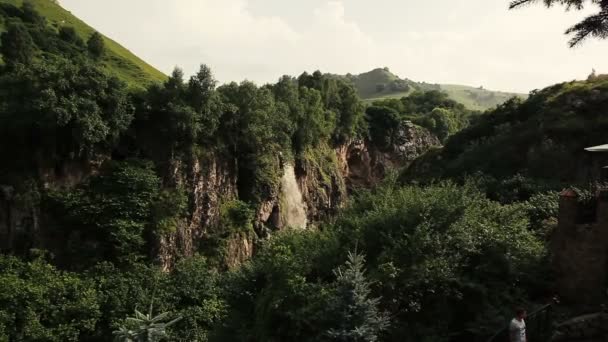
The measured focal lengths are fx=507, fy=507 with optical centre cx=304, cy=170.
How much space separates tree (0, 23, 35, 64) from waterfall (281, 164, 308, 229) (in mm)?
21063

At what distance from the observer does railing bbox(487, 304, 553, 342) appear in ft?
37.1

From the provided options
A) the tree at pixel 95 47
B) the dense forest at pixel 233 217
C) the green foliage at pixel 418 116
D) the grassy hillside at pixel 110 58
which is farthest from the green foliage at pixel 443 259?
the green foliage at pixel 418 116

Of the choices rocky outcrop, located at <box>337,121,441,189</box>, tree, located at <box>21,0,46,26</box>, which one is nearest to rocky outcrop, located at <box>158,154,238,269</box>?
rocky outcrop, located at <box>337,121,441,189</box>

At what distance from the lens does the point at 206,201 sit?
33594 millimetres

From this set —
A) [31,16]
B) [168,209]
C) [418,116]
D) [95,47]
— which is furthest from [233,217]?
[418,116]

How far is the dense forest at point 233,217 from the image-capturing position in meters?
12.9

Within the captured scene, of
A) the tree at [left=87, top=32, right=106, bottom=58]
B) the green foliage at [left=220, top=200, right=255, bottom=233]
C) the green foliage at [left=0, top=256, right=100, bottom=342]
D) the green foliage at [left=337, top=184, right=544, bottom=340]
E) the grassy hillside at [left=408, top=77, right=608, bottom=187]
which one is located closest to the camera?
the green foliage at [left=337, top=184, right=544, bottom=340]

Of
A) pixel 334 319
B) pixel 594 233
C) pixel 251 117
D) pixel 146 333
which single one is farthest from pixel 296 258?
pixel 251 117

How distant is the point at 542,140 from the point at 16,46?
34.6 m

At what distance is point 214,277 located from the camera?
2834 cm

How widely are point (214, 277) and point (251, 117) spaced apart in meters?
12.8

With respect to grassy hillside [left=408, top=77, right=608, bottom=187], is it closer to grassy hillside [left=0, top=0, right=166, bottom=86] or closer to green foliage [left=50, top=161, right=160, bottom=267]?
green foliage [left=50, top=161, right=160, bottom=267]

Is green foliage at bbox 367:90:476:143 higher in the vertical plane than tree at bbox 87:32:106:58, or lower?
lower

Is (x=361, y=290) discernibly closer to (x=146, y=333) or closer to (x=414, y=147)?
(x=146, y=333)
